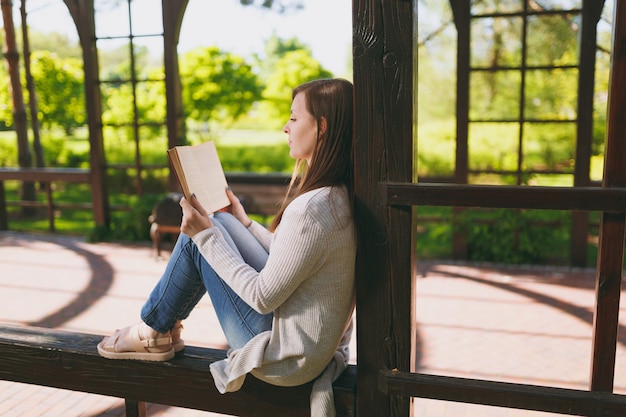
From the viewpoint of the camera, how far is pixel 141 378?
7.23ft

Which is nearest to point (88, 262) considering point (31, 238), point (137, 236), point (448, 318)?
point (137, 236)

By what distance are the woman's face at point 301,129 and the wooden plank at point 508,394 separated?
28.1 inches

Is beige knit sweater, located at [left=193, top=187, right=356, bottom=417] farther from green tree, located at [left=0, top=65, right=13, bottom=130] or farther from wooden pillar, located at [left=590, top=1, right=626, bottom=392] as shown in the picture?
green tree, located at [left=0, top=65, right=13, bottom=130]

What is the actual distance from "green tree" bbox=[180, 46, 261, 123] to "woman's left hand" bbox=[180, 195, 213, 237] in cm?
939

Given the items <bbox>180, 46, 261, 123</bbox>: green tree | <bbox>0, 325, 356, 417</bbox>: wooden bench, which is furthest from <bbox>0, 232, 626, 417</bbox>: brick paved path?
<bbox>180, 46, 261, 123</bbox>: green tree

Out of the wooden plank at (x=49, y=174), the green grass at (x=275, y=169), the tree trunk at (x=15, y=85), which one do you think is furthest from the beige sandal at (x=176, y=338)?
the tree trunk at (x=15, y=85)

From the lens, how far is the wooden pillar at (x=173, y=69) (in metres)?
6.64

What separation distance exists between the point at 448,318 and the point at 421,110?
810cm

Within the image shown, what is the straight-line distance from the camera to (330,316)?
1.91m

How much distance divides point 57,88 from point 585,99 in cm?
847

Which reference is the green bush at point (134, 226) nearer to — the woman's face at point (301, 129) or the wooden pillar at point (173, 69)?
the wooden pillar at point (173, 69)

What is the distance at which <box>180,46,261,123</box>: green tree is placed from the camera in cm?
1098

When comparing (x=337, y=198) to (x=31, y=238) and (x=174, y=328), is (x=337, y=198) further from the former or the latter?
(x=31, y=238)

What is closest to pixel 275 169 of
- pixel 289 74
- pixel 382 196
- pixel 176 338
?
pixel 289 74
